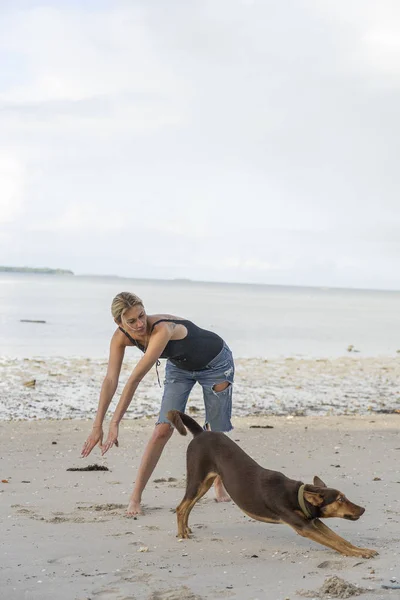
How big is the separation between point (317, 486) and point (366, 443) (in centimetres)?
431

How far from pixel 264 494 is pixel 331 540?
1.68 ft

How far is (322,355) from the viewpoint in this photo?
24.2 m

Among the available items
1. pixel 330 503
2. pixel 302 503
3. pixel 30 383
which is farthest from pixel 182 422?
pixel 30 383

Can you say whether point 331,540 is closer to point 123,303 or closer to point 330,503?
A: point 330,503

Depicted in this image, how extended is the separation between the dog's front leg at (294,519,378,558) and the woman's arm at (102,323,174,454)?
1538mm

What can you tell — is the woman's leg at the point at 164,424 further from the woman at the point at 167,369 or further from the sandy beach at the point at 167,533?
the sandy beach at the point at 167,533

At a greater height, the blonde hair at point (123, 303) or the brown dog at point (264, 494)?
the blonde hair at point (123, 303)

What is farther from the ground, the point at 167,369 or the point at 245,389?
the point at 167,369

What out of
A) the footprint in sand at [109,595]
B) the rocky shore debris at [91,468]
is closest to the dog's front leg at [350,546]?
the footprint in sand at [109,595]

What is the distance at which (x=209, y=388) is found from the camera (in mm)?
6168

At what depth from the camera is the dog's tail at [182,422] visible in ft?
18.4

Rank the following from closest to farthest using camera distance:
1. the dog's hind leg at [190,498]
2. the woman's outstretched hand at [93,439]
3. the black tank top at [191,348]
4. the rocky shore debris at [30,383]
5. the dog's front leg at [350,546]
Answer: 1. the dog's front leg at [350,546]
2. the dog's hind leg at [190,498]
3. the woman's outstretched hand at [93,439]
4. the black tank top at [191,348]
5. the rocky shore debris at [30,383]

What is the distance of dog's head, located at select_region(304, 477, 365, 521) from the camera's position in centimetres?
485

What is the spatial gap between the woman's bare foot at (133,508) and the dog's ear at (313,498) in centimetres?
168
